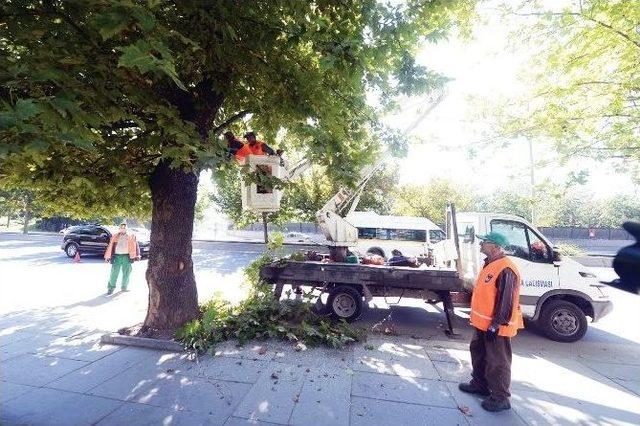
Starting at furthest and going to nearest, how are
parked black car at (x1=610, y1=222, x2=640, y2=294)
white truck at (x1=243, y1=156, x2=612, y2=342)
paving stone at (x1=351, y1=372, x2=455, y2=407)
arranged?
white truck at (x1=243, y1=156, x2=612, y2=342)
paving stone at (x1=351, y1=372, x2=455, y2=407)
parked black car at (x1=610, y1=222, x2=640, y2=294)

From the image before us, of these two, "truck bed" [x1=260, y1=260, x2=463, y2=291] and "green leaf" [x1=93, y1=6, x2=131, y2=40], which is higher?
"green leaf" [x1=93, y1=6, x2=131, y2=40]

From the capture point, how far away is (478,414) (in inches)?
145

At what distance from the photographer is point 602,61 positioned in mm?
6398

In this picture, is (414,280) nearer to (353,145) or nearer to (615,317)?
(353,145)

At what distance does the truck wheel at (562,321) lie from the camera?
6285 mm

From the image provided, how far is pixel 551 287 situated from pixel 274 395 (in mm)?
5596

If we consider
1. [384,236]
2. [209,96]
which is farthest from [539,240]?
[384,236]

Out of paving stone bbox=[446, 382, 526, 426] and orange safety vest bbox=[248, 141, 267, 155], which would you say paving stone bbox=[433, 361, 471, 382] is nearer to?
paving stone bbox=[446, 382, 526, 426]

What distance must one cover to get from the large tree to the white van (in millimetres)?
11378

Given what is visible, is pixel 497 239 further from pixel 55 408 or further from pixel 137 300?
pixel 137 300

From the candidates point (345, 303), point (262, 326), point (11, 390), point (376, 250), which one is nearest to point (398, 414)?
point (262, 326)

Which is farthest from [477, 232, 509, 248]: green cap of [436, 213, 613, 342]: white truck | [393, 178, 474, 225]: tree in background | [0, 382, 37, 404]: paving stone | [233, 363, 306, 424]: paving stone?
[393, 178, 474, 225]: tree in background

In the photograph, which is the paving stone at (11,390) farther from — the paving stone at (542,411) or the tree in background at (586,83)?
the tree in background at (586,83)

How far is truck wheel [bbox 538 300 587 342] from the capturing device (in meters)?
6.29
